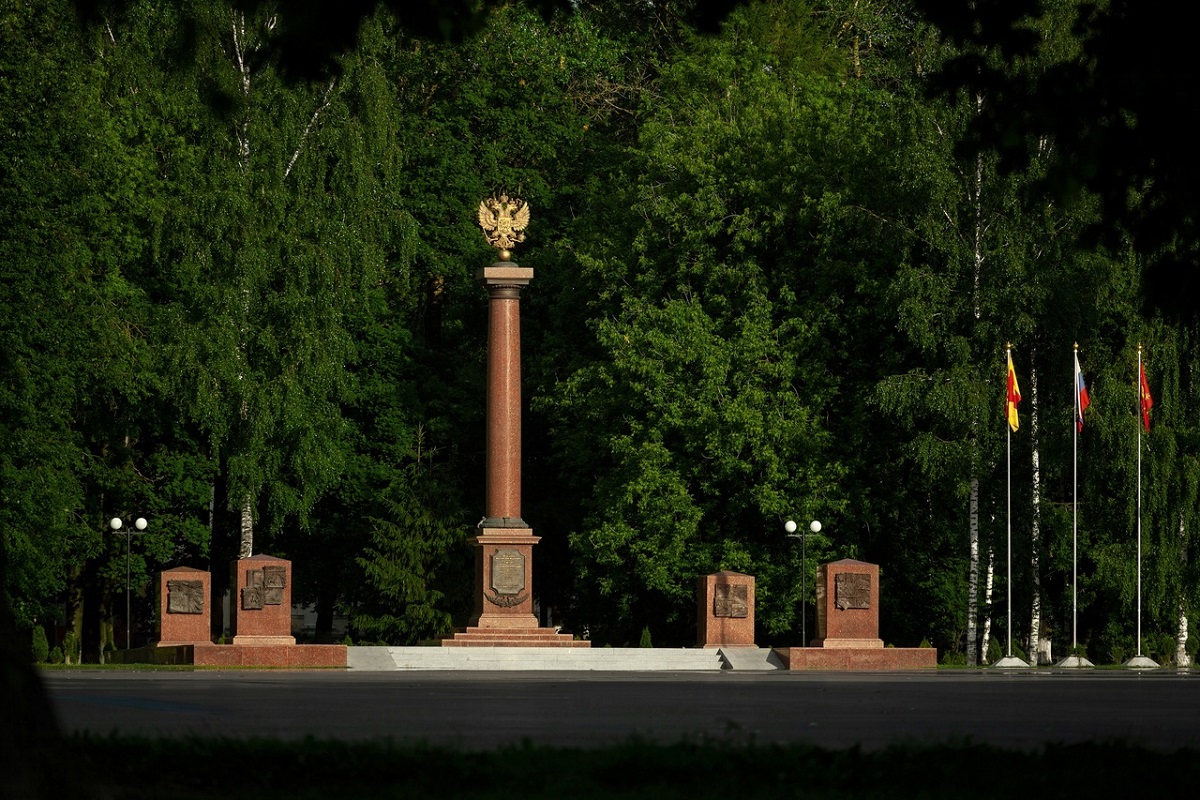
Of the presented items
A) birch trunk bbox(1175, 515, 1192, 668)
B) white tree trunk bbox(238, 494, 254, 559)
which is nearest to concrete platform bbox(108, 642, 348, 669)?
white tree trunk bbox(238, 494, 254, 559)

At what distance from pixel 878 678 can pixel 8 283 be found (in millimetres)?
18344

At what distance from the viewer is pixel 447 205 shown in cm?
4884

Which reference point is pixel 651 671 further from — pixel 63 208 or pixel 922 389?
pixel 63 208

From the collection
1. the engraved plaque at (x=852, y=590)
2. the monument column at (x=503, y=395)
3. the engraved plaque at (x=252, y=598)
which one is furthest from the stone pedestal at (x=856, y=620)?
the engraved plaque at (x=252, y=598)

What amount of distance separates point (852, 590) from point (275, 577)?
422 inches

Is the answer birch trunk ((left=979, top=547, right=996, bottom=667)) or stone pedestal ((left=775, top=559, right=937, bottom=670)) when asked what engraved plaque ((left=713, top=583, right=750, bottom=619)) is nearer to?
stone pedestal ((left=775, top=559, right=937, bottom=670))

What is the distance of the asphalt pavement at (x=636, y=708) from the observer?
15.3 meters

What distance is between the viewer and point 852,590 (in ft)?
127

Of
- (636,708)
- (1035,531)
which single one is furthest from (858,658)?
(636,708)

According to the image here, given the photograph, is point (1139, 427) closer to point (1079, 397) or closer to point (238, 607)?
point (1079, 397)

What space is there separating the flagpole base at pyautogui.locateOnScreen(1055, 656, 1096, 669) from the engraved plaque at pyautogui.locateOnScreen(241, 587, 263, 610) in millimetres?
15008

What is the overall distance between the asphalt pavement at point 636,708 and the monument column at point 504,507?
30.1 feet

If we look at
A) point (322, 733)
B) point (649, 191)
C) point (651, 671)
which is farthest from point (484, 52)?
point (322, 733)

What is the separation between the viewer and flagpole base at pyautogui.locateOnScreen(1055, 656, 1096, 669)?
39469mm
